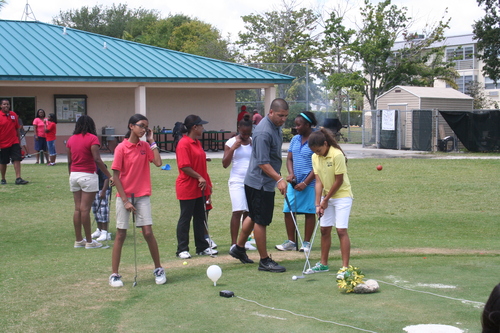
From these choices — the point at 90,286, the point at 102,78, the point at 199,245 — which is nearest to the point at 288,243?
the point at 199,245

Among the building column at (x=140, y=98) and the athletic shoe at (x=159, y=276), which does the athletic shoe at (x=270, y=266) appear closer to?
the athletic shoe at (x=159, y=276)

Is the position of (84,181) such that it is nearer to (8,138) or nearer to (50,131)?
(8,138)

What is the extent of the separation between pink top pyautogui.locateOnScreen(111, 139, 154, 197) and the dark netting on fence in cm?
2283

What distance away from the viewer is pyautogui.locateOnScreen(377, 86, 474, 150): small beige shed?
1107 inches

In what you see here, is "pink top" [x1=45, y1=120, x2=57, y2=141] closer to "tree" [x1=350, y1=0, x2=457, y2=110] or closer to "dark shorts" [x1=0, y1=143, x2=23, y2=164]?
"dark shorts" [x1=0, y1=143, x2=23, y2=164]

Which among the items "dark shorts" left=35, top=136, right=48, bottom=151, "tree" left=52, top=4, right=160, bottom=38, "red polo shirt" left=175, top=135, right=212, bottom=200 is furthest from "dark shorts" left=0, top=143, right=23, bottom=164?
"tree" left=52, top=4, right=160, bottom=38

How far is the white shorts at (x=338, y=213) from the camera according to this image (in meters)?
6.48

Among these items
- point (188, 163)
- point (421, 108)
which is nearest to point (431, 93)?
point (421, 108)

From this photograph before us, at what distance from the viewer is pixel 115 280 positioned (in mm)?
6082

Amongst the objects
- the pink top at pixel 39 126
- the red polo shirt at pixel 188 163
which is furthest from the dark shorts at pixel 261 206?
the pink top at pixel 39 126

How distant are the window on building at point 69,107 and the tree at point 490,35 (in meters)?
23.6

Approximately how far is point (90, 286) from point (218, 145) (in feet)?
74.3

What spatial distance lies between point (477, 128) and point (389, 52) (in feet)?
40.2

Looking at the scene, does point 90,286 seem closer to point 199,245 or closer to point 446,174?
point 199,245
